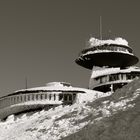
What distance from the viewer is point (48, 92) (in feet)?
250

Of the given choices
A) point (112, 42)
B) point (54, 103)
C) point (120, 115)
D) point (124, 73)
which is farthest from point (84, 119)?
point (112, 42)

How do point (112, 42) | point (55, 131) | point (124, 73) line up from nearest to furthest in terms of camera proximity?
point (55, 131), point (124, 73), point (112, 42)

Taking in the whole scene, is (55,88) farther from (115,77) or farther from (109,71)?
(109,71)

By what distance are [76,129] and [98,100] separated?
21.6 feet

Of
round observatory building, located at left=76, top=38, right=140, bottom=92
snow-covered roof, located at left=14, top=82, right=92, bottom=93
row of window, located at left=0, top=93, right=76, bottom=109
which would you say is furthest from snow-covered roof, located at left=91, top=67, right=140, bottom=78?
row of window, located at left=0, top=93, right=76, bottom=109

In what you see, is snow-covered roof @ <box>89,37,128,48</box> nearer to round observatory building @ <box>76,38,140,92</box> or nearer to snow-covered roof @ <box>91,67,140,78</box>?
round observatory building @ <box>76,38,140,92</box>

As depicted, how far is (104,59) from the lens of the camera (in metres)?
95.7

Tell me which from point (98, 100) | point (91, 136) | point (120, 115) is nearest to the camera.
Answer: point (91, 136)

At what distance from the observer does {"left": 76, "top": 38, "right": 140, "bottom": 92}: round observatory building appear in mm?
89062

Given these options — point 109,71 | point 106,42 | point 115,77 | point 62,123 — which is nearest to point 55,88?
point 115,77

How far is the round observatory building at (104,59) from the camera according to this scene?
89062mm

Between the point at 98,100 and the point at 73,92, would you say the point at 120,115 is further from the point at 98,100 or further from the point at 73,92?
the point at 73,92

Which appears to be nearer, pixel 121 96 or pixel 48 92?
pixel 121 96

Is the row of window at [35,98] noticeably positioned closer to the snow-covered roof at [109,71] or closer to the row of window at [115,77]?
the row of window at [115,77]
